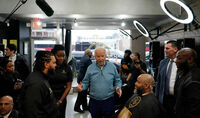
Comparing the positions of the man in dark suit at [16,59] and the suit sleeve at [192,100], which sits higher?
the man in dark suit at [16,59]

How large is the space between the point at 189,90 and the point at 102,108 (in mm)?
1137

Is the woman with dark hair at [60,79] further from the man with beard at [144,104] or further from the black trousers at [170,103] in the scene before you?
the black trousers at [170,103]

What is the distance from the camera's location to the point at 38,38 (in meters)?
6.49

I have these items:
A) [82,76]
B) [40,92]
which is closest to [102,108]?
[40,92]

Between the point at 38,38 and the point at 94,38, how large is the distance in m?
4.58

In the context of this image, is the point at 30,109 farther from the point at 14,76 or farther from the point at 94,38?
the point at 94,38

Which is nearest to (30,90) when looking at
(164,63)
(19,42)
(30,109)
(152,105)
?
(30,109)

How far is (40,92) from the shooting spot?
180cm

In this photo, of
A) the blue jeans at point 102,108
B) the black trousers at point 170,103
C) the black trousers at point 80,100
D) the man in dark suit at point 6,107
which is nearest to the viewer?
the man in dark suit at point 6,107

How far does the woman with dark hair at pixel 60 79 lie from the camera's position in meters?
2.74

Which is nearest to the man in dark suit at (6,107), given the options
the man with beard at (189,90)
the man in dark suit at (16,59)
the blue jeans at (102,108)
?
the blue jeans at (102,108)

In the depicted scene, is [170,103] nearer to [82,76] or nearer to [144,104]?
[144,104]

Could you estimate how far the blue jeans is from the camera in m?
2.64

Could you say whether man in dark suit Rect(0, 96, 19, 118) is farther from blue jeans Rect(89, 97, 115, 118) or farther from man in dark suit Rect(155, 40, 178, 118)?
man in dark suit Rect(155, 40, 178, 118)
